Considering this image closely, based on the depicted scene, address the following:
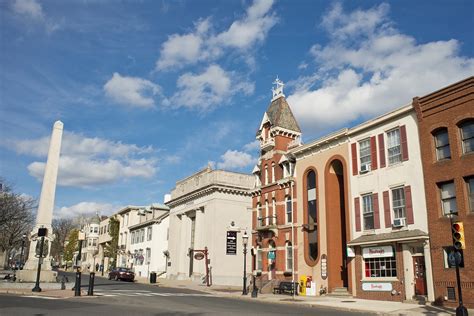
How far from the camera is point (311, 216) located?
106ft

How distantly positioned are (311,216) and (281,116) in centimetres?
1025

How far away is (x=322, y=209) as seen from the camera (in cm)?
3095

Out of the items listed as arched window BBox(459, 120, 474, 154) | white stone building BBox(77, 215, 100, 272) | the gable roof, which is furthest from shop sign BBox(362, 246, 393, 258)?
white stone building BBox(77, 215, 100, 272)

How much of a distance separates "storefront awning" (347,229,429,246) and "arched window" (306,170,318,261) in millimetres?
4217

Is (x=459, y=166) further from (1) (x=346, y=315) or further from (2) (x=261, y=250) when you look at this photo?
(2) (x=261, y=250)

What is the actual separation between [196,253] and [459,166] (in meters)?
32.8

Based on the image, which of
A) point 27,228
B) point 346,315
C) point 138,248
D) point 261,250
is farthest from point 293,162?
point 27,228

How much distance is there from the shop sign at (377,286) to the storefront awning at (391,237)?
7.76ft

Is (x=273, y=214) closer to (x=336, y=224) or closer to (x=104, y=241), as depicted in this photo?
(x=336, y=224)

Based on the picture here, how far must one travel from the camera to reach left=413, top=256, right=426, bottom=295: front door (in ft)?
75.7

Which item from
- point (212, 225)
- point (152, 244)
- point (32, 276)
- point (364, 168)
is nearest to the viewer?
point (364, 168)

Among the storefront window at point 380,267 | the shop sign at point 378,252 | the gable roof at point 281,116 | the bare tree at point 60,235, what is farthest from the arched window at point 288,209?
the bare tree at point 60,235

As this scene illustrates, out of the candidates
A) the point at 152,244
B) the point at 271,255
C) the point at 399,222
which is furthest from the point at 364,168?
the point at 152,244

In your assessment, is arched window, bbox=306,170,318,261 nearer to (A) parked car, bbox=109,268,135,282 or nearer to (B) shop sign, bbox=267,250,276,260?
(B) shop sign, bbox=267,250,276,260
